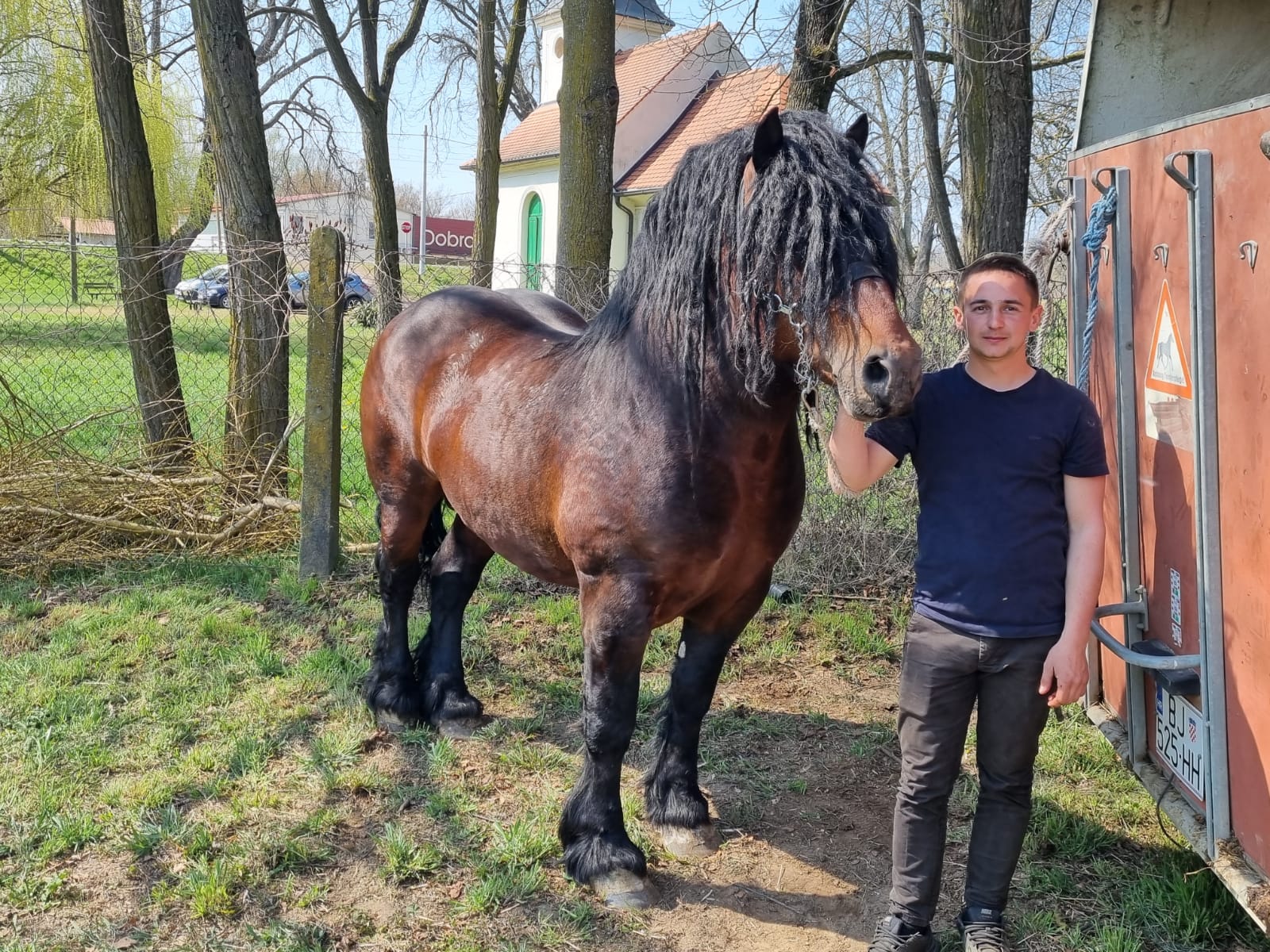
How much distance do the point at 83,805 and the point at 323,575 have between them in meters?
2.41

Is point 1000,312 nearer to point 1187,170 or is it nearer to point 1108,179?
point 1187,170

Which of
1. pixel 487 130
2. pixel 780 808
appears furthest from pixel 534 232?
pixel 780 808

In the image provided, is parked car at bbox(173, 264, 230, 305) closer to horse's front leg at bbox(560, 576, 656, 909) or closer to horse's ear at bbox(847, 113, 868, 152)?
horse's front leg at bbox(560, 576, 656, 909)

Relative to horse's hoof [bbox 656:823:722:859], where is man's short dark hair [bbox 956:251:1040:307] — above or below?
above

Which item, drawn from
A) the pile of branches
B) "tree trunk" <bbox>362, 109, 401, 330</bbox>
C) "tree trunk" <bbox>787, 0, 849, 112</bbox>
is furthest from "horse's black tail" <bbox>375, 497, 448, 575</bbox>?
"tree trunk" <bbox>362, 109, 401, 330</bbox>

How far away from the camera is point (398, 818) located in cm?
323

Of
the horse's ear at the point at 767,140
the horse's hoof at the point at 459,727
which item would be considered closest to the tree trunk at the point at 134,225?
the horse's hoof at the point at 459,727

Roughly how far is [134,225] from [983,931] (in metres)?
6.40

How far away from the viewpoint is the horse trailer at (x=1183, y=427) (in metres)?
2.06

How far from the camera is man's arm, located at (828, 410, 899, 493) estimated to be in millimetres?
2309

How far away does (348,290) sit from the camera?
5.58 meters

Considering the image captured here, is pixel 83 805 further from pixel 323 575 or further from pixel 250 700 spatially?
pixel 323 575

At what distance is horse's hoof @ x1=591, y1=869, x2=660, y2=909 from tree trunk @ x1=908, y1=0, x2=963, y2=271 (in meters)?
6.16

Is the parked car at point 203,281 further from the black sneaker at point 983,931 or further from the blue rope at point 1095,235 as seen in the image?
the black sneaker at point 983,931
